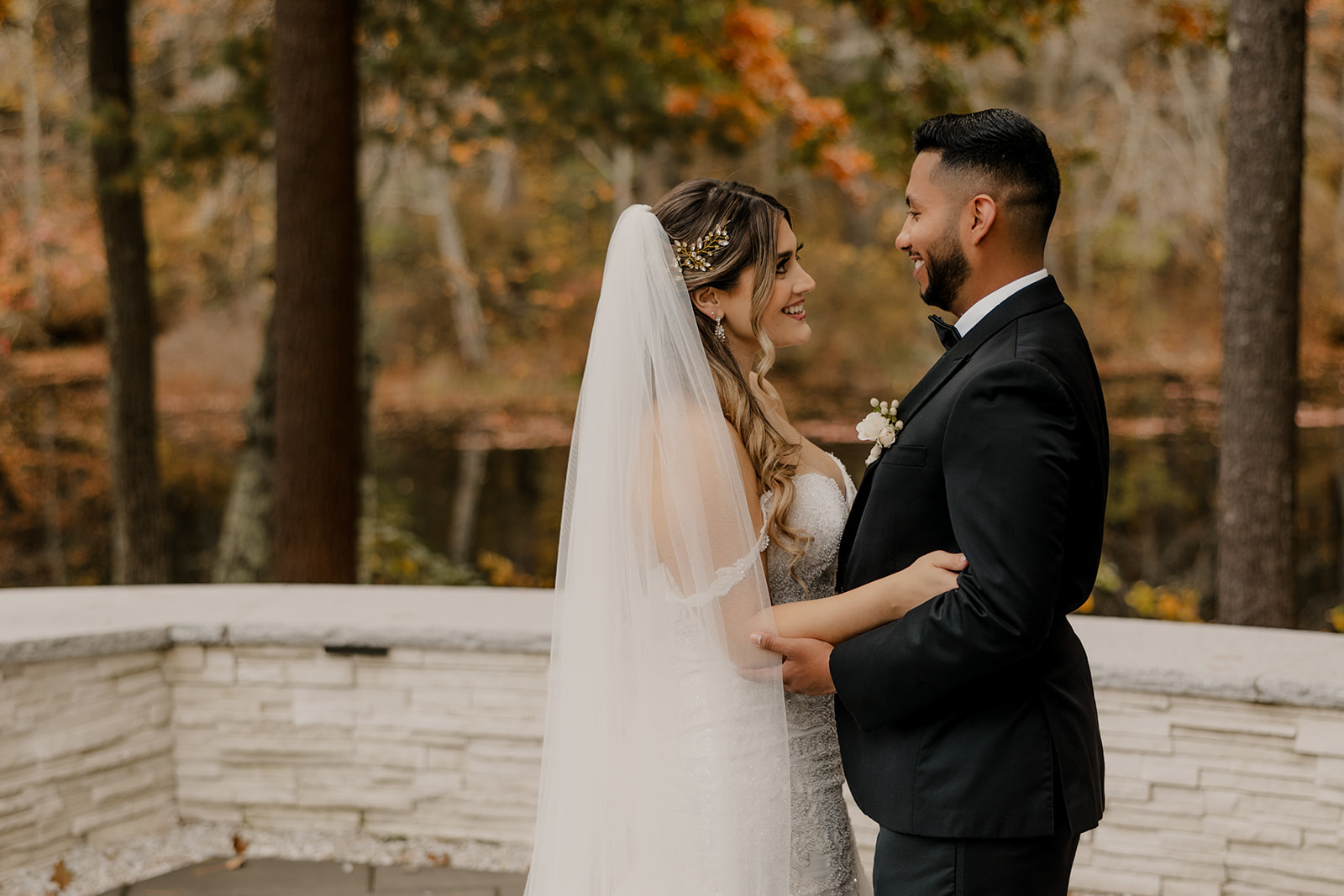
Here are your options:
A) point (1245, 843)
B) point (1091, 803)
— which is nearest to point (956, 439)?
point (1091, 803)

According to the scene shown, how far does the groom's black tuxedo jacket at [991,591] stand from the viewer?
71.7 inches

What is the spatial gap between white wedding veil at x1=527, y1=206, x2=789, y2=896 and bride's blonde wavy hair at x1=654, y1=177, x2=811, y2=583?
0.08 metres

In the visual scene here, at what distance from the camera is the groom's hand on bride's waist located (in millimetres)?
2215

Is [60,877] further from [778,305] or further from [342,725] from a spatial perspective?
[778,305]

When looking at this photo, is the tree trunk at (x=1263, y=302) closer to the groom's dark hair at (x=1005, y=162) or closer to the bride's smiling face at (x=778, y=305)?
the bride's smiling face at (x=778, y=305)

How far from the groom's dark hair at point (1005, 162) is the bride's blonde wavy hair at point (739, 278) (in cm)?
56

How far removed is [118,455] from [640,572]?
6.58 meters

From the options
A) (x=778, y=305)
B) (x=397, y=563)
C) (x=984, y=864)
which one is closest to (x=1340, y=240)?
(x=397, y=563)

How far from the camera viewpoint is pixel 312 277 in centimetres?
551

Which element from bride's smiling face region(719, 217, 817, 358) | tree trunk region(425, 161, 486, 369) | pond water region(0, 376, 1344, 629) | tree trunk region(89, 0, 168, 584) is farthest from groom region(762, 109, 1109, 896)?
tree trunk region(425, 161, 486, 369)

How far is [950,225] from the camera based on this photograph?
2033 millimetres

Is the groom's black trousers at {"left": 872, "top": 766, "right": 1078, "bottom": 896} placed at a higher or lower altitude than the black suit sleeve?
lower

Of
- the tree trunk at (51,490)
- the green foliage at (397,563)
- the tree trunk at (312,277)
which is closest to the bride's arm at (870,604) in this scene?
the tree trunk at (312,277)

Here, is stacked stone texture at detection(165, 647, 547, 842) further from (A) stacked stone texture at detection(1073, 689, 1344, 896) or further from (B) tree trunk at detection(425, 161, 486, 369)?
(B) tree trunk at detection(425, 161, 486, 369)
